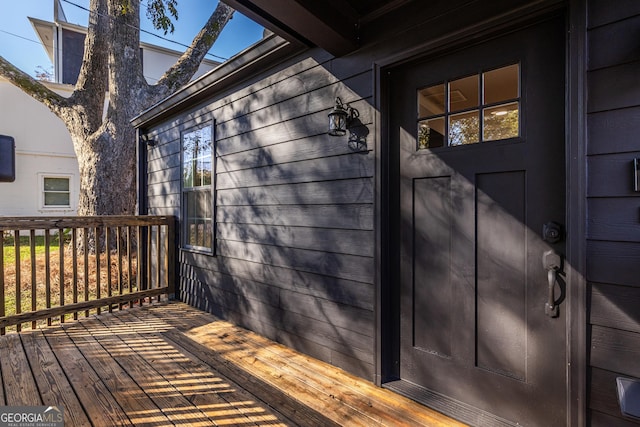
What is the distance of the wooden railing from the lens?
292 centimetres

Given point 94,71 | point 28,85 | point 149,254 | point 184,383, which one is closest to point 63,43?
point 28,85

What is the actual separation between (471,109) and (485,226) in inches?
24.8

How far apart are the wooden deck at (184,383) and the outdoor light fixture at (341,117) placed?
167 centimetres

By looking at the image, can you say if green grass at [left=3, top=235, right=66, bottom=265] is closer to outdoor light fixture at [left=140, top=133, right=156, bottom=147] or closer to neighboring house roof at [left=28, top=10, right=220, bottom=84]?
outdoor light fixture at [left=140, top=133, right=156, bottom=147]

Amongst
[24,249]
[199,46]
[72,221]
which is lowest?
[24,249]

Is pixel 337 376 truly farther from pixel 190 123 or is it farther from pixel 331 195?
pixel 190 123

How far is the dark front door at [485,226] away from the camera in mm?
1487

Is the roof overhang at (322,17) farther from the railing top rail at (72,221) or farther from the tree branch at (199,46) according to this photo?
the tree branch at (199,46)

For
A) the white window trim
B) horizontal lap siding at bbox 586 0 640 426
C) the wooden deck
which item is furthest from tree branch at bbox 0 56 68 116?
horizontal lap siding at bbox 586 0 640 426

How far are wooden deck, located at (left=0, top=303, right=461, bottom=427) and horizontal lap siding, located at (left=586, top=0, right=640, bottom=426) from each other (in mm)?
776

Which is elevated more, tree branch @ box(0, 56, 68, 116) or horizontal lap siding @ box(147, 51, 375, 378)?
tree branch @ box(0, 56, 68, 116)

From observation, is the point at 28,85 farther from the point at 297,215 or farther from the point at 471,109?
the point at 471,109

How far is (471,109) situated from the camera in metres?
1.74

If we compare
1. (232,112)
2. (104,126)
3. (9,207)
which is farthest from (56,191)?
(232,112)
